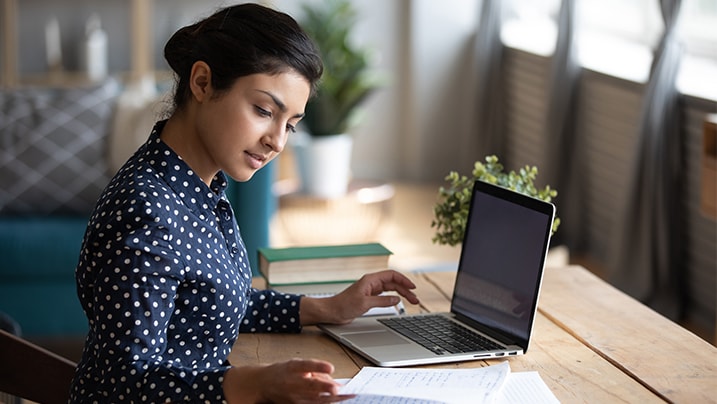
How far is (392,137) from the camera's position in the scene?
685 cm

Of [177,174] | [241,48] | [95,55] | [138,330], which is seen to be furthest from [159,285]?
[95,55]

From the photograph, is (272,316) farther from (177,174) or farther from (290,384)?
(290,384)

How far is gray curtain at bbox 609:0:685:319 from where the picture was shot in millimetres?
4086

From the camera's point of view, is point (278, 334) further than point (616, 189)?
No

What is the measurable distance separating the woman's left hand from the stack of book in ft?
0.60

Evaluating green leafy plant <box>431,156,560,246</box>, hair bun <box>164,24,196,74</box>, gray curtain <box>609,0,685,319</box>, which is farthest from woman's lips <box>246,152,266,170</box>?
Answer: gray curtain <box>609,0,685,319</box>

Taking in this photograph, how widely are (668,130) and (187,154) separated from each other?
9.39 feet

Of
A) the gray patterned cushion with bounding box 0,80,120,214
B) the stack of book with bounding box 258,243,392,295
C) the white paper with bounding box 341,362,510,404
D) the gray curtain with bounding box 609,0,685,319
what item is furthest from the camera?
the gray curtain with bounding box 609,0,685,319

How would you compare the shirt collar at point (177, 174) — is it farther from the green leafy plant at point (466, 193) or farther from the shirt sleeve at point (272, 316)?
the green leafy plant at point (466, 193)

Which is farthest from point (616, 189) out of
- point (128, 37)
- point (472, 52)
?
point (128, 37)

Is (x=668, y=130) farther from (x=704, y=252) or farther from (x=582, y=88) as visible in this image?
(x=582, y=88)

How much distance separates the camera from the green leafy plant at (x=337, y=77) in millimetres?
5645

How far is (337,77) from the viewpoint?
18.9 ft

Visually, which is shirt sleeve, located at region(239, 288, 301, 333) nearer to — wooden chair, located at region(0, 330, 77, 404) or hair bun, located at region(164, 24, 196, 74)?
wooden chair, located at region(0, 330, 77, 404)
